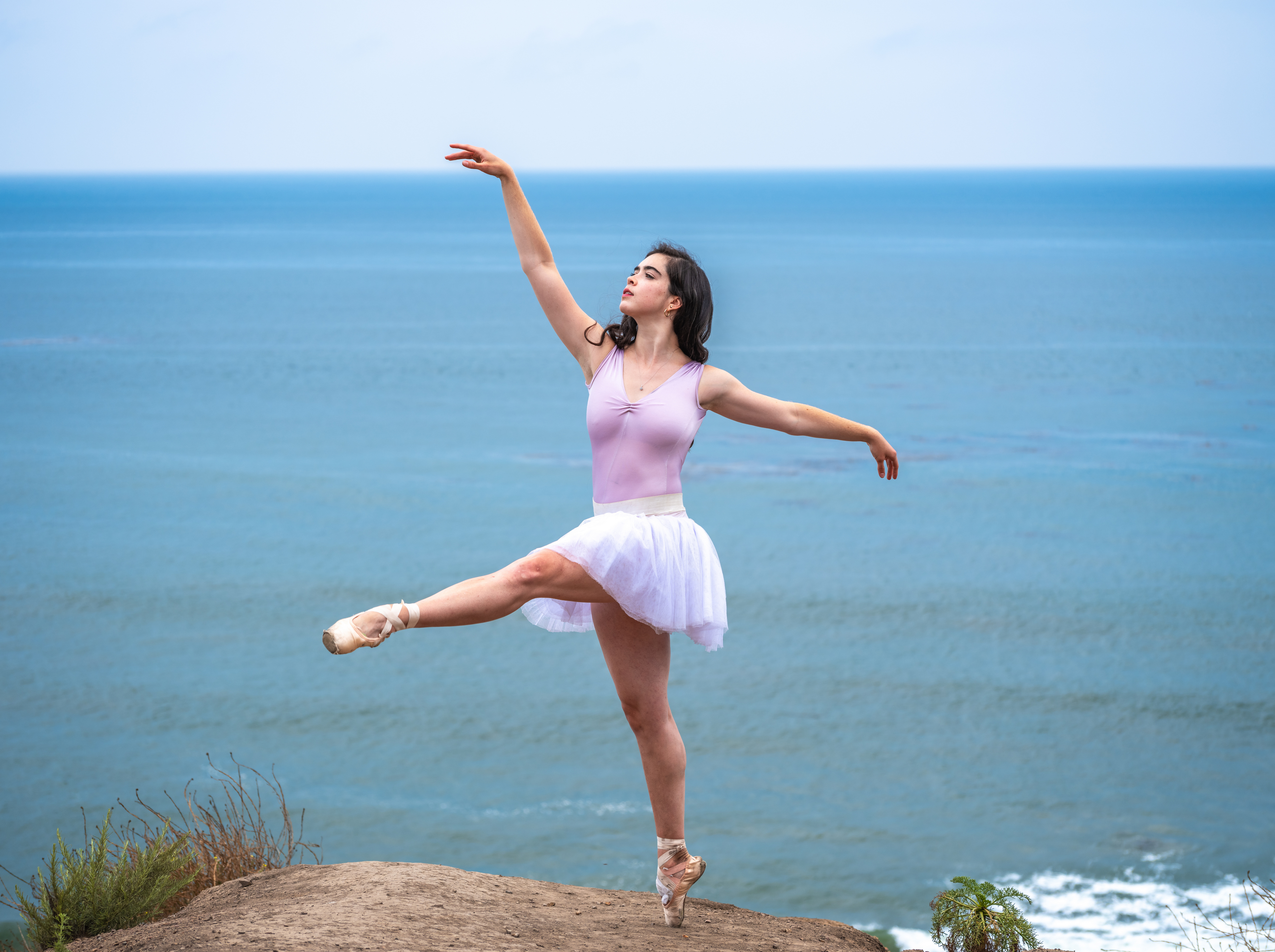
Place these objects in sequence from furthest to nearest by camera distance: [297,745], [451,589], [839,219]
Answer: [839,219] → [297,745] → [451,589]

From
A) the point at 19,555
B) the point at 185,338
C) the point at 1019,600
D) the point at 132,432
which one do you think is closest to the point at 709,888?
the point at 1019,600

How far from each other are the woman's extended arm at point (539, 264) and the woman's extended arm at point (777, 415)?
1.57 feet

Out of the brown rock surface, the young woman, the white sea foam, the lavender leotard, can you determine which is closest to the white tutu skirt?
the young woman

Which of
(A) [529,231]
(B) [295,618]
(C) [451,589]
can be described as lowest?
(B) [295,618]

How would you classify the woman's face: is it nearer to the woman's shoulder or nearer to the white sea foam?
the woman's shoulder

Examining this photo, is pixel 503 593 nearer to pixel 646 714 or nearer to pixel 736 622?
pixel 646 714

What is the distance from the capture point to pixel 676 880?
17.6 ft

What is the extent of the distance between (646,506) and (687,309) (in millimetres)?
770

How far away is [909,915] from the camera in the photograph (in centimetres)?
1087

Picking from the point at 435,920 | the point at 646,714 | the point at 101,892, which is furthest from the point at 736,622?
the point at 435,920

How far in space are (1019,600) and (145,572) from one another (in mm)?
12817

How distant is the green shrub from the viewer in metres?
5.77

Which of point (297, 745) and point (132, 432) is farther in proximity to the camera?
point (132, 432)

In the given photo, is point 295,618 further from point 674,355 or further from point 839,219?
point 839,219
